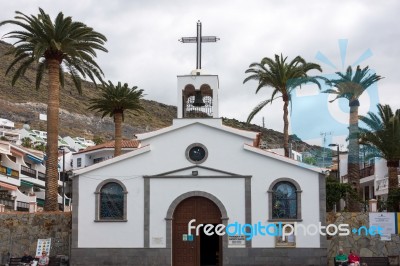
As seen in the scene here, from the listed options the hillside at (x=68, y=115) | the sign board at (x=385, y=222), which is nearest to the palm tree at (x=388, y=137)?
the sign board at (x=385, y=222)

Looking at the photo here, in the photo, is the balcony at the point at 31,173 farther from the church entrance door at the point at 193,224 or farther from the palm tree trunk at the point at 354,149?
the church entrance door at the point at 193,224

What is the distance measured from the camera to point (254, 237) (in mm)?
32781

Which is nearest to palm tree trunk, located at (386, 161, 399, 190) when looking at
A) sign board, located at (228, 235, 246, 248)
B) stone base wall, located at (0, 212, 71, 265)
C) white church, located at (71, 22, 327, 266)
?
white church, located at (71, 22, 327, 266)

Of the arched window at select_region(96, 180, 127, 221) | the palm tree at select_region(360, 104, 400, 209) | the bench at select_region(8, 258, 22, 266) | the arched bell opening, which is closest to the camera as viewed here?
the bench at select_region(8, 258, 22, 266)


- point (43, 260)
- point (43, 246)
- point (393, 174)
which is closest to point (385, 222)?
point (393, 174)

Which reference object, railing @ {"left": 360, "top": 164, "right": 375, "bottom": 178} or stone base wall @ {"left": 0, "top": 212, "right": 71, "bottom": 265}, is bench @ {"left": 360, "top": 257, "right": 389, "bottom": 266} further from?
railing @ {"left": 360, "top": 164, "right": 375, "bottom": 178}

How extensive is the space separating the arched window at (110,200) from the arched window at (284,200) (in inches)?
298

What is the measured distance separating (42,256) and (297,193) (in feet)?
43.3

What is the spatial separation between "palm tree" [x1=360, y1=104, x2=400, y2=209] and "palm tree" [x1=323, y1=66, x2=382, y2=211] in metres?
0.99

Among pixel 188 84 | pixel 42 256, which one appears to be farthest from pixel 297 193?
pixel 42 256

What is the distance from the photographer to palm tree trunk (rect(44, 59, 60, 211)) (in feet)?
122

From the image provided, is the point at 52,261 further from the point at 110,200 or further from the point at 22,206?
the point at 22,206

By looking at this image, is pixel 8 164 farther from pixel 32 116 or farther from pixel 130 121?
pixel 130 121

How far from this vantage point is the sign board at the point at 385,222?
34062 millimetres
